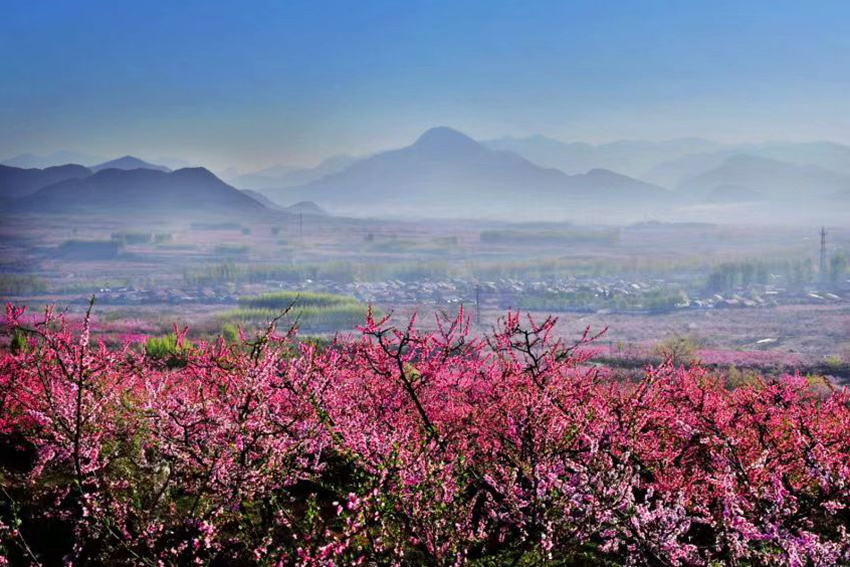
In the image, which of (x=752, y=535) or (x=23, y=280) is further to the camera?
(x=23, y=280)

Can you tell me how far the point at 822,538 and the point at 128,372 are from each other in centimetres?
527

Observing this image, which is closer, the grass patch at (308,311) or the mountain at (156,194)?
the grass patch at (308,311)

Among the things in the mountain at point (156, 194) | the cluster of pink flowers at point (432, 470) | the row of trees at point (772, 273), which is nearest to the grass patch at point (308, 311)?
the cluster of pink flowers at point (432, 470)

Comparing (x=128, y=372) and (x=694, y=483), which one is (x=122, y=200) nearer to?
(x=128, y=372)

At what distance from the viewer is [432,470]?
10.1 ft

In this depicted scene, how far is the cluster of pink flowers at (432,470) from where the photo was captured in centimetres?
300

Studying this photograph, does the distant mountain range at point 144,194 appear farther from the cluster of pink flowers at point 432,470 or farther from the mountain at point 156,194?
the cluster of pink flowers at point 432,470

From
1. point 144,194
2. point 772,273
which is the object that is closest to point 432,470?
point 772,273

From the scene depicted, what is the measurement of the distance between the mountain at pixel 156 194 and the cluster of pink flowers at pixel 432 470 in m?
51.1

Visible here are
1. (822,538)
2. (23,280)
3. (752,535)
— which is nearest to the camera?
(752,535)

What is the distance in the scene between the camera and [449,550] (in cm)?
310

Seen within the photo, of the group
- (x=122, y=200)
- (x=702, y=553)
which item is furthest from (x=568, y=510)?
(x=122, y=200)

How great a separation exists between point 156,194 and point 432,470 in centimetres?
5665

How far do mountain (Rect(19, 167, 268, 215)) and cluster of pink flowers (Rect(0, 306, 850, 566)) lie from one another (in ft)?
168
